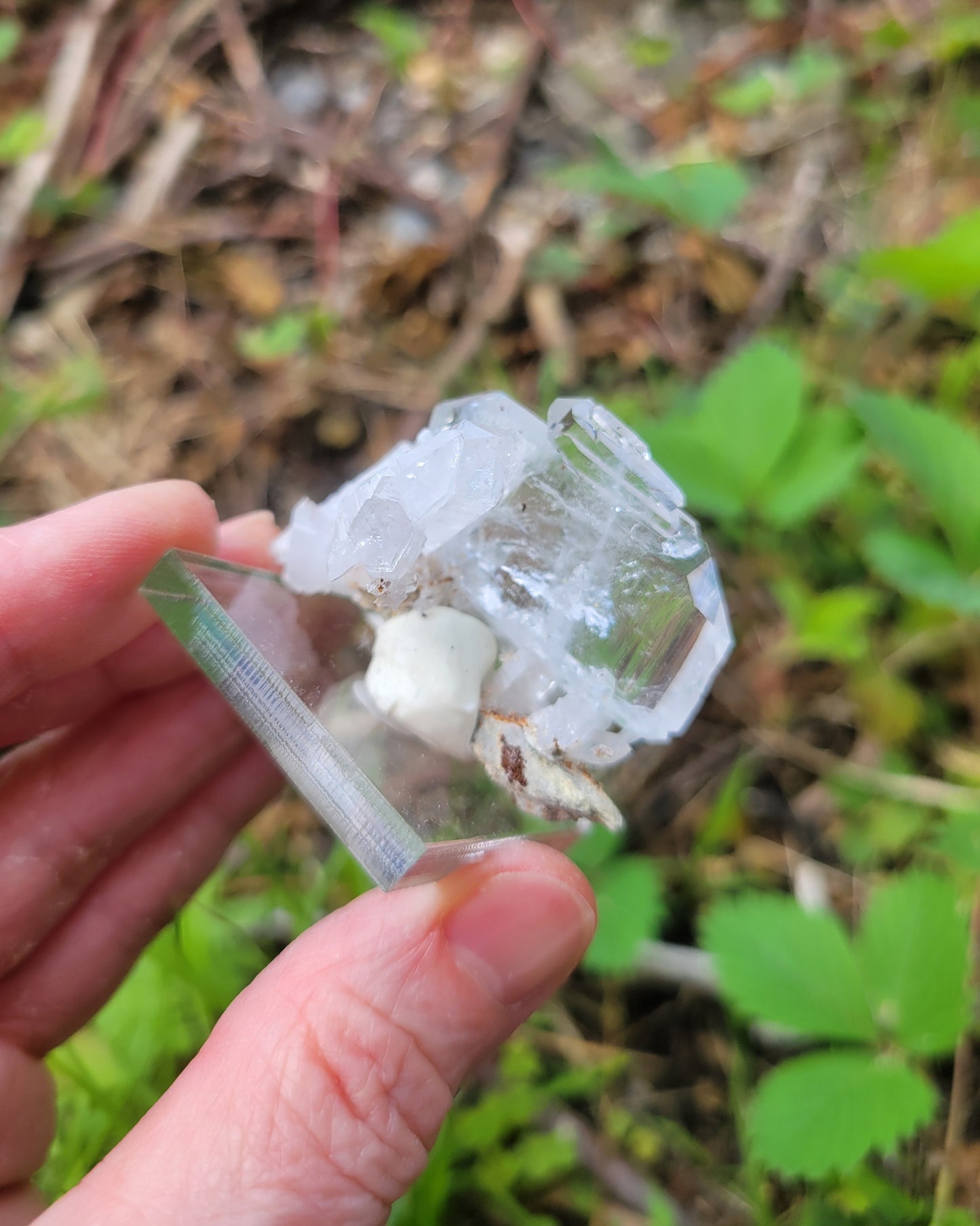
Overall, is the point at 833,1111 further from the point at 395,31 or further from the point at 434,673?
the point at 395,31

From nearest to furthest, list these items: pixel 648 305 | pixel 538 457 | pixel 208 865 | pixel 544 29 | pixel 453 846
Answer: pixel 453 846 → pixel 538 457 → pixel 208 865 → pixel 648 305 → pixel 544 29

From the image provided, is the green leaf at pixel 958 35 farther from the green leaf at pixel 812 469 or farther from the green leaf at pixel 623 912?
the green leaf at pixel 623 912

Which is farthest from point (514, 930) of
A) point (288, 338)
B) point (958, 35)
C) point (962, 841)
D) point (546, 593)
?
point (958, 35)

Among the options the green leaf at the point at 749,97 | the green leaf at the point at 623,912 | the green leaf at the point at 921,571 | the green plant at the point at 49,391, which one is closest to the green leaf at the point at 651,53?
the green leaf at the point at 749,97

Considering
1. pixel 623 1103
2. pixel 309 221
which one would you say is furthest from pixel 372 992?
pixel 309 221

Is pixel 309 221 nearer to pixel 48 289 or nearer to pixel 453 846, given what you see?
pixel 48 289

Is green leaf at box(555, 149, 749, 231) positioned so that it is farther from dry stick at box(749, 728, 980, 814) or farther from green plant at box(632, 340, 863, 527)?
dry stick at box(749, 728, 980, 814)
